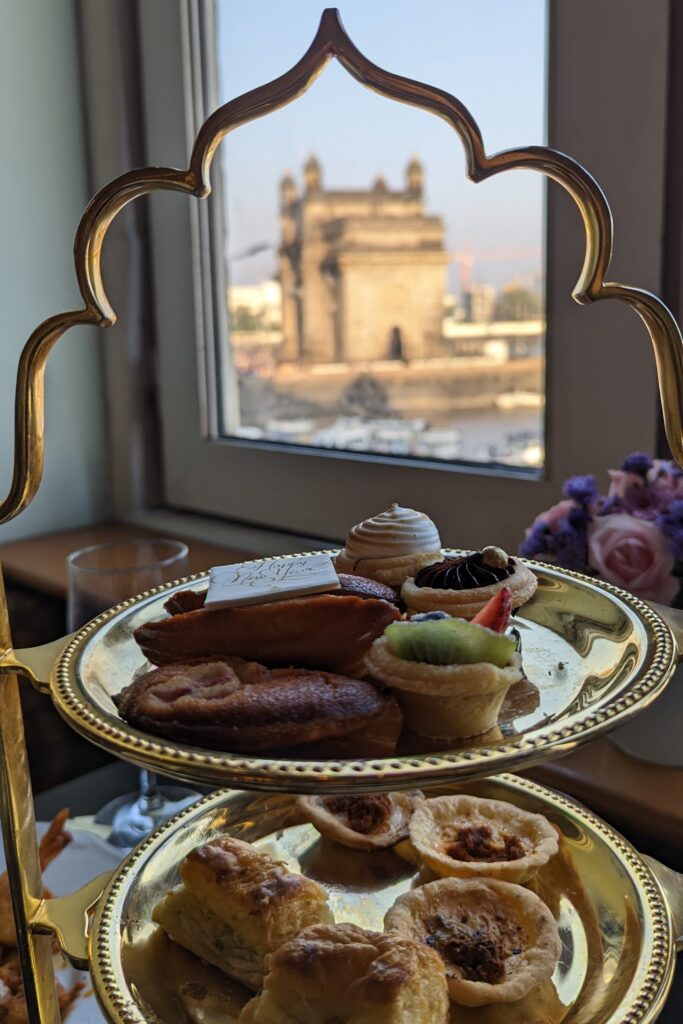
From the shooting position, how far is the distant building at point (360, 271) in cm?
96

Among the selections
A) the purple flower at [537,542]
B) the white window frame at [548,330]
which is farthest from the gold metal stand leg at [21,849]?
the white window frame at [548,330]

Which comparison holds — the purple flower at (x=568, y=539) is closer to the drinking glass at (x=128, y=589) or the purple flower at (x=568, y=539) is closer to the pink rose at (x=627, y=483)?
the pink rose at (x=627, y=483)

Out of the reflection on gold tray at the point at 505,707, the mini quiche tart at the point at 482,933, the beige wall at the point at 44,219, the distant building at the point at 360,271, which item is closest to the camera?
the reflection on gold tray at the point at 505,707

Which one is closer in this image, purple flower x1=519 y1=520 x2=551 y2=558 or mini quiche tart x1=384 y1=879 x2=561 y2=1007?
→ mini quiche tart x1=384 y1=879 x2=561 y2=1007

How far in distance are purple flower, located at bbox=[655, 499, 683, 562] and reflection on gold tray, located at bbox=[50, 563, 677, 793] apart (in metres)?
0.12

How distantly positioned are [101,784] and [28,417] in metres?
0.68

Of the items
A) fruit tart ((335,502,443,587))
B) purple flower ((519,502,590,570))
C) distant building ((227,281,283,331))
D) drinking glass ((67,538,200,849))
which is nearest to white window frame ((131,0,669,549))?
distant building ((227,281,283,331))

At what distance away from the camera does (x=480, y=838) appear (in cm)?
52

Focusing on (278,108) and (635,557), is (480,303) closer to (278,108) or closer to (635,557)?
(635,557)

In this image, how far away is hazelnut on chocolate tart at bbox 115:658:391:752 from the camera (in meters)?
0.35

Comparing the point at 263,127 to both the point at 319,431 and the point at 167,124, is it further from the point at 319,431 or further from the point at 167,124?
the point at 319,431

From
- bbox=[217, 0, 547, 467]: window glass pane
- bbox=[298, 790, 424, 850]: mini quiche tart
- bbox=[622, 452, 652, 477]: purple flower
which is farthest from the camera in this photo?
bbox=[217, 0, 547, 467]: window glass pane

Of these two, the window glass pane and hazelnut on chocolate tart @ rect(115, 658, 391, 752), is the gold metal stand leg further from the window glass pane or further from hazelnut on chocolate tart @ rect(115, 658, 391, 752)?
the window glass pane

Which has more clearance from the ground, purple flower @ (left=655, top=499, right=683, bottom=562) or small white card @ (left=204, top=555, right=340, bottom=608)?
small white card @ (left=204, top=555, right=340, bottom=608)
